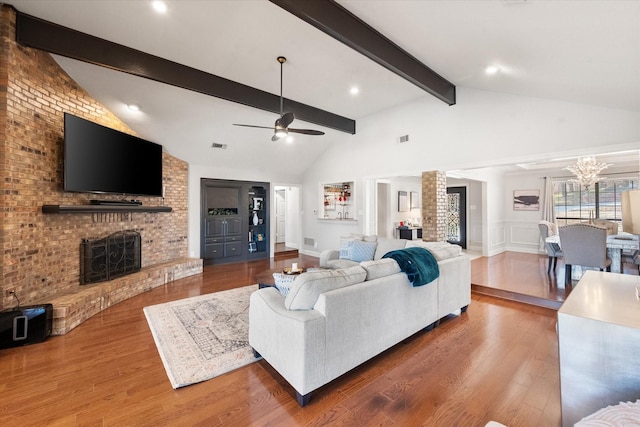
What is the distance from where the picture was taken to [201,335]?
2982 millimetres

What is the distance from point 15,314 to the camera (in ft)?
8.99

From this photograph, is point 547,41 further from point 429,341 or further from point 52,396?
point 52,396

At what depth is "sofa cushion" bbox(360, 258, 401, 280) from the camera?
2503mm

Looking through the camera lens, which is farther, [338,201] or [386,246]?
[338,201]

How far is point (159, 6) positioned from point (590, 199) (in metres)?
9.94

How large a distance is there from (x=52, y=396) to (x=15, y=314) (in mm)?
1286

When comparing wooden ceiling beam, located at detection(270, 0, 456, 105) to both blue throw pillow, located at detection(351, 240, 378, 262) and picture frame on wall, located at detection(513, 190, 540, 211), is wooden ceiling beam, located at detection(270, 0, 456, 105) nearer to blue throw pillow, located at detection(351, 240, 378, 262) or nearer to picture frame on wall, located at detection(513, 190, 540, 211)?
blue throw pillow, located at detection(351, 240, 378, 262)

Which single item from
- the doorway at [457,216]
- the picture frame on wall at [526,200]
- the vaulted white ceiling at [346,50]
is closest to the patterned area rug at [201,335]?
the vaulted white ceiling at [346,50]

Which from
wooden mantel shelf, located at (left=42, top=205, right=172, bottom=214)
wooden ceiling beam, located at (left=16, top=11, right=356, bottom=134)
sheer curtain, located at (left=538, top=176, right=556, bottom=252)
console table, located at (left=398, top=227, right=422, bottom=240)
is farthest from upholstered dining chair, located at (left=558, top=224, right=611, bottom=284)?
wooden mantel shelf, located at (left=42, top=205, right=172, bottom=214)

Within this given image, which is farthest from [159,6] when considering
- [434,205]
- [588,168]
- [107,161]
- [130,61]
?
[588,168]

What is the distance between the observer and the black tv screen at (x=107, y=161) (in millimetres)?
3543

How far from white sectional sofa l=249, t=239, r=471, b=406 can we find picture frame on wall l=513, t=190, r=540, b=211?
7026 millimetres

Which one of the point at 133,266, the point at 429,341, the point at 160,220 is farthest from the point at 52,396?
the point at 160,220

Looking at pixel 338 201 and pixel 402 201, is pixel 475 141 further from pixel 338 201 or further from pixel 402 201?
pixel 338 201
